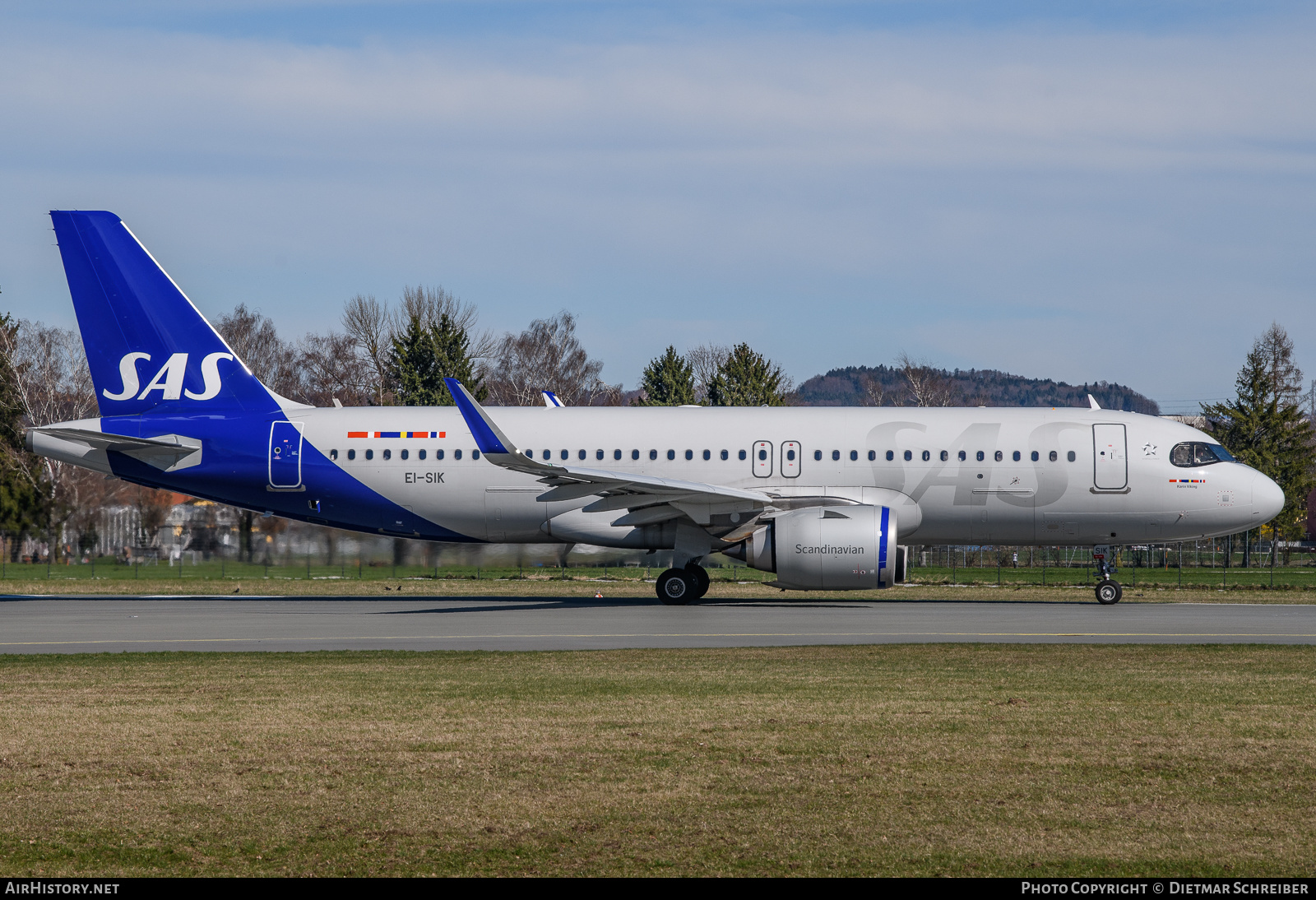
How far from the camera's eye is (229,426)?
27.2m

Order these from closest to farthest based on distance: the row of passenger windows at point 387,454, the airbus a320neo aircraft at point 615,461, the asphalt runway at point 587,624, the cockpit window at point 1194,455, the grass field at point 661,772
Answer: the grass field at point 661,772 < the asphalt runway at point 587,624 < the airbus a320neo aircraft at point 615,461 < the cockpit window at point 1194,455 < the row of passenger windows at point 387,454

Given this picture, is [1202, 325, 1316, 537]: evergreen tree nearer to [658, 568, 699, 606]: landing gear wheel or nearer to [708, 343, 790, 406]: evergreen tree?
[708, 343, 790, 406]: evergreen tree

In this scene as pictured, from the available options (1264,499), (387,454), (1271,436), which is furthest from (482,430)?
(1271,436)

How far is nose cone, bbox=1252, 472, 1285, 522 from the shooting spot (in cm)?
2630

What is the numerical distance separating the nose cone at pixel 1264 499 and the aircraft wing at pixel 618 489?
9791 millimetres

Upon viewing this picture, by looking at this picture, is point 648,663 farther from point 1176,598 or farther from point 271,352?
point 271,352

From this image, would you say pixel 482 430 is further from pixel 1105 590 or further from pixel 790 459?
pixel 1105 590

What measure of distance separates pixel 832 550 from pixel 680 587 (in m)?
3.64

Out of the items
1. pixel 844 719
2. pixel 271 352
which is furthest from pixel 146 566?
pixel 271 352

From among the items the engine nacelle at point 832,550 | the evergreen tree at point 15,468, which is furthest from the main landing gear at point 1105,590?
the evergreen tree at point 15,468

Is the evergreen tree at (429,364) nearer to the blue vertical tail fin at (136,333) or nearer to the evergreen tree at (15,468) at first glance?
the evergreen tree at (15,468)

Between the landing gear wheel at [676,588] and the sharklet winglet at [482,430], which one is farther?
the landing gear wheel at [676,588]

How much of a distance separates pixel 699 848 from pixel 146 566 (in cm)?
3572

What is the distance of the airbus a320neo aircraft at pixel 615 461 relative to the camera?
86.0 ft
